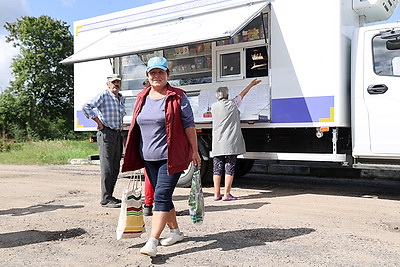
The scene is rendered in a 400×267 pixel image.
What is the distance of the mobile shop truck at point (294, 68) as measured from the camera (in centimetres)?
584

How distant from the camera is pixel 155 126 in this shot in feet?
11.9

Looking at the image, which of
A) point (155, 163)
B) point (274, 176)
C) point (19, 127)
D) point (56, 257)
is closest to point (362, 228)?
point (155, 163)

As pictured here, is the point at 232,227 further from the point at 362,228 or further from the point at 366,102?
the point at 366,102

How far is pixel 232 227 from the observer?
4.56 m

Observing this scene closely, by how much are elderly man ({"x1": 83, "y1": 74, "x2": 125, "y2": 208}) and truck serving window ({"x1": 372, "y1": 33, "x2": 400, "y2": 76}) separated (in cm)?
361

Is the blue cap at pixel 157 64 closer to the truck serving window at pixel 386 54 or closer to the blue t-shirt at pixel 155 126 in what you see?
the blue t-shirt at pixel 155 126

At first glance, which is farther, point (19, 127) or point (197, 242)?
point (19, 127)

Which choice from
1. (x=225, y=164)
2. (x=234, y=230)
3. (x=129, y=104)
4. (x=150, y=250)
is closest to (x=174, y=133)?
(x=150, y=250)

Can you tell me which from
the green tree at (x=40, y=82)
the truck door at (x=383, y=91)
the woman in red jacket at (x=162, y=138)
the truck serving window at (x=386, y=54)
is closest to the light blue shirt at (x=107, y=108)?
the woman in red jacket at (x=162, y=138)

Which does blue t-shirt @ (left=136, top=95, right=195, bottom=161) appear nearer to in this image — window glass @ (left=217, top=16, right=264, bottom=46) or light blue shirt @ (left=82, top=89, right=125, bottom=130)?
light blue shirt @ (left=82, top=89, right=125, bottom=130)

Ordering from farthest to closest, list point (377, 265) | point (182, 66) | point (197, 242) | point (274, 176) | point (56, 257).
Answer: point (274, 176) → point (182, 66) → point (197, 242) → point (56, 257) → point (377, 265)

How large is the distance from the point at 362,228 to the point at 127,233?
2495 mm

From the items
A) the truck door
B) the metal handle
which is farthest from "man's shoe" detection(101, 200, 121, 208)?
the metal handle

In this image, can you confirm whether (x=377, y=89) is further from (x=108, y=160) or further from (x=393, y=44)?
(x=108, y=160)
